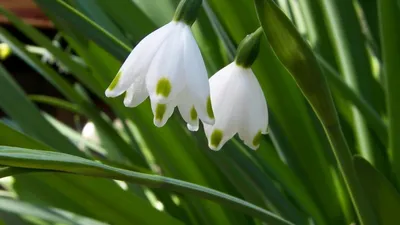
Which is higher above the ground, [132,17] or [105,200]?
[132,17]

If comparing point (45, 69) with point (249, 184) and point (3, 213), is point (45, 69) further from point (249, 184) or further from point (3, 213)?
point (249, 184)

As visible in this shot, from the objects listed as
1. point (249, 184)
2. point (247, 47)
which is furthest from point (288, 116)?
point (247, 47)

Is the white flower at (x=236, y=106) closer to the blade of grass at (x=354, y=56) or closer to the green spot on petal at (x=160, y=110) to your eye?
the green spot on petal at (x=160, y=110)

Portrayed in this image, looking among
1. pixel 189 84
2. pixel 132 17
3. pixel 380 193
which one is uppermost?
pixel 132 17

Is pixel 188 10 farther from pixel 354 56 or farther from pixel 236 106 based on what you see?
pixel 354 56

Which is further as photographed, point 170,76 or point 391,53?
point 391,53

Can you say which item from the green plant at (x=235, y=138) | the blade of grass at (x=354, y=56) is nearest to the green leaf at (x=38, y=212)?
the green plant at (x=235, y=138)

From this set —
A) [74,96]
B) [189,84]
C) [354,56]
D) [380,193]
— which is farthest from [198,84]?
[74,96]
